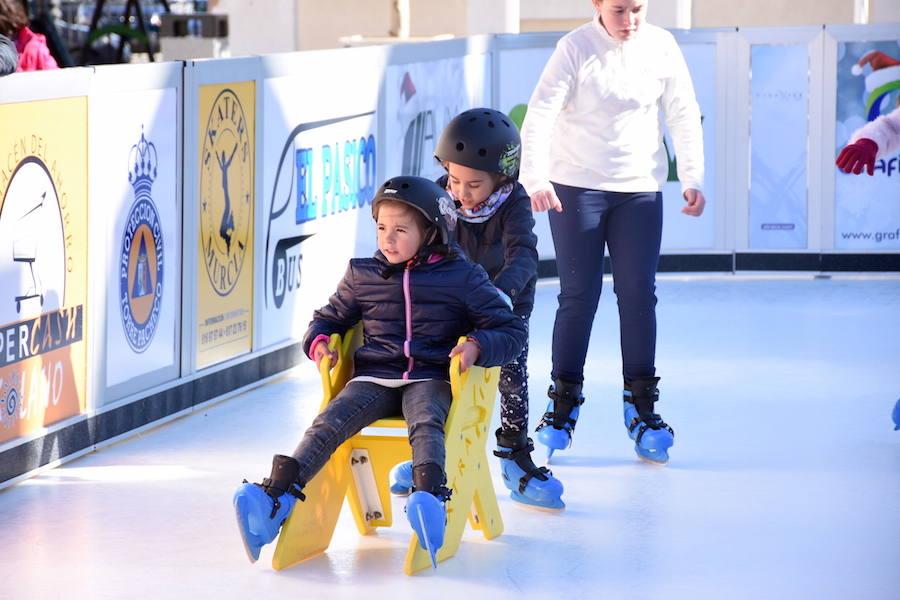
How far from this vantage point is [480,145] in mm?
3982

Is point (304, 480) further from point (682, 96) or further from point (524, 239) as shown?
point (682, 96)

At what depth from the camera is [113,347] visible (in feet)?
16.3

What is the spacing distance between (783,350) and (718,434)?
1.58m

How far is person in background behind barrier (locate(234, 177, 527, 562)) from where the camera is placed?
3.66 m

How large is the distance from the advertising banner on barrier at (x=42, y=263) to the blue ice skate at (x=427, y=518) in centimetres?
146

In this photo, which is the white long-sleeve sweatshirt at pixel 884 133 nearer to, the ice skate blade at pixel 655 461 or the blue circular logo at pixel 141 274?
the ice skate blade at pixel 655 461

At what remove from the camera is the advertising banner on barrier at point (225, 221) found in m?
5.53

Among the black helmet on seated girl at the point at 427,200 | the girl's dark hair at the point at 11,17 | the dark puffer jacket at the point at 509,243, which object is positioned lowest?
the dark puffer jacket at the point at 509,243

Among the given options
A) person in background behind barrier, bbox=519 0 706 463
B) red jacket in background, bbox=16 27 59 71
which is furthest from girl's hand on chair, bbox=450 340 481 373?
red jacket in background, bbox=16 27 59 71

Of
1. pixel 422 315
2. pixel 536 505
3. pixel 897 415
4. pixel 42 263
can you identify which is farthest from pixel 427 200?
pixel 897 415

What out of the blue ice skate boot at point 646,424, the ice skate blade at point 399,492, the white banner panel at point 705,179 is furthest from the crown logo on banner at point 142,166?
the white banner panel at point 705,179

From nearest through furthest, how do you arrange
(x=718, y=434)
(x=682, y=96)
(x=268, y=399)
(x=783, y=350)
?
(x=682, y=96), (x=718, y=434), (x=268, y=399), (x=783, y=350)

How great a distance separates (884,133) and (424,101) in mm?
3060

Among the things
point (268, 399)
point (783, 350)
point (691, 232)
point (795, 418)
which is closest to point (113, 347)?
point (268, 399)
